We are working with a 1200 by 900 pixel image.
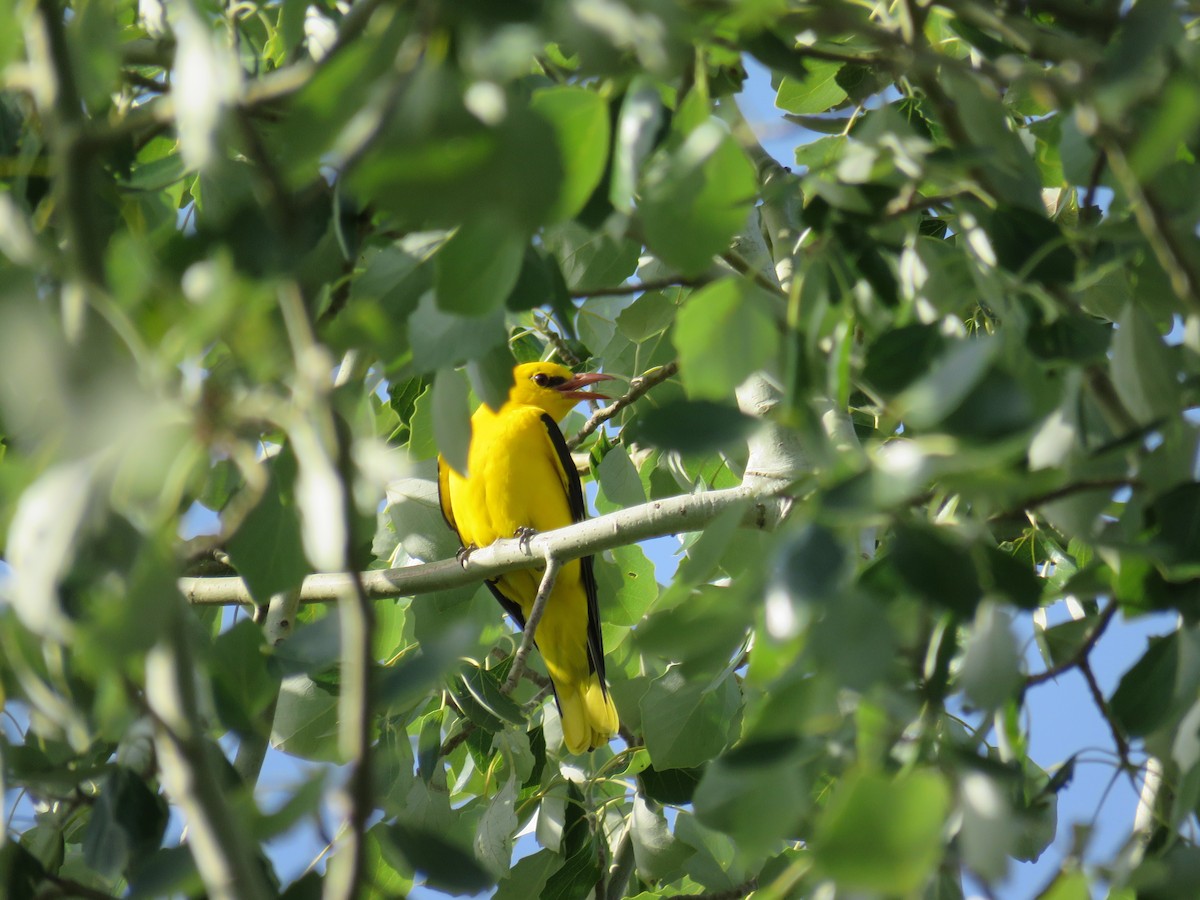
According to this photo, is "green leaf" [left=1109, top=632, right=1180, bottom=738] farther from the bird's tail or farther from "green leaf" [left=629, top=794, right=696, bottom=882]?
the bird's tail

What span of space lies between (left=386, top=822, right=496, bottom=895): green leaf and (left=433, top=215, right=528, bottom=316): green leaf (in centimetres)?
52

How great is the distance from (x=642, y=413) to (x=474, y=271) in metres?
0.30

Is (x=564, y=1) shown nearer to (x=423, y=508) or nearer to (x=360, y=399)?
(x=360, y=399)

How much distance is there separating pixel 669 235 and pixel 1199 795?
2.45ft

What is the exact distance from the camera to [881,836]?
2.69 feet

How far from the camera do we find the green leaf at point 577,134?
0.96 metres

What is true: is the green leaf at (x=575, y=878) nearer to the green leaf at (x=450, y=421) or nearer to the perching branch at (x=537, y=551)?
the perching branch at (x=537, y=551)

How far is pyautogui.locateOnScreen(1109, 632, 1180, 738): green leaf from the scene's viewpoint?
4.28 ft

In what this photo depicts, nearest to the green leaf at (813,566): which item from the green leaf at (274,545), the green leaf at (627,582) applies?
the green leaf at (274,545)

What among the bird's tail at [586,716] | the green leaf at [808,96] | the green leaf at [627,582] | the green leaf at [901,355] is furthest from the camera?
the bird's tail at [586,716]

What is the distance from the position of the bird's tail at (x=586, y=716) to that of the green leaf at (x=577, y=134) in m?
3.30

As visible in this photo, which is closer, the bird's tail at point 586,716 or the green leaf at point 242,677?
the green leaf at point 242,677

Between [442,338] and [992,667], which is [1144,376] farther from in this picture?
[442,338]

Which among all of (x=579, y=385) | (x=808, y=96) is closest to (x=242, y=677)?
(x=808, y=96)
